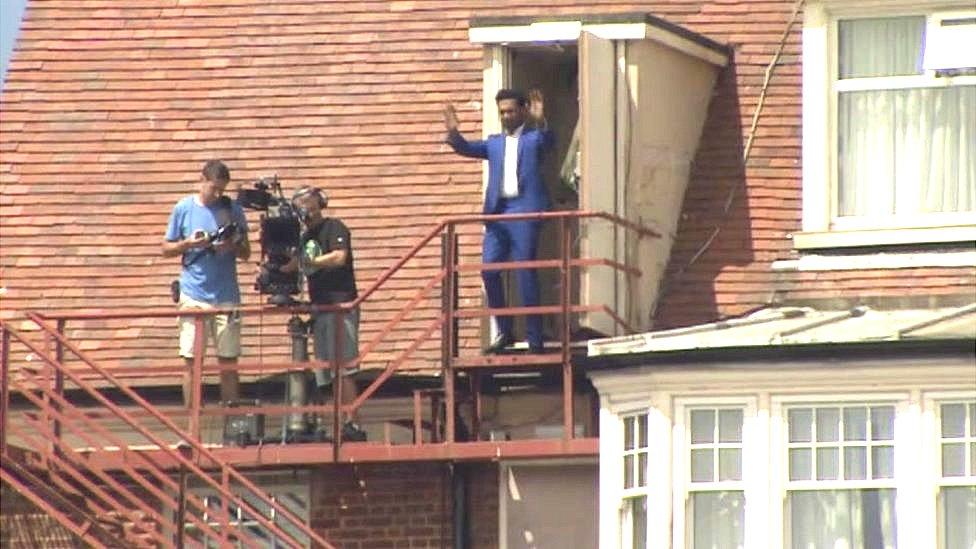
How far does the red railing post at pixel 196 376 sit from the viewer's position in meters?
30.3

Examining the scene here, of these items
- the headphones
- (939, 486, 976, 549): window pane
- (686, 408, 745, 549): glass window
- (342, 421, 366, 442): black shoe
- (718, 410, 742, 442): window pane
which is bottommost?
(939, 486, 976, 549): window pane

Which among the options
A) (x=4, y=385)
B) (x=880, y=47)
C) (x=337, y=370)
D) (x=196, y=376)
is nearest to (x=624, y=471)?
(x=337, y=370)

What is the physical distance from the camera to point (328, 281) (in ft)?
100

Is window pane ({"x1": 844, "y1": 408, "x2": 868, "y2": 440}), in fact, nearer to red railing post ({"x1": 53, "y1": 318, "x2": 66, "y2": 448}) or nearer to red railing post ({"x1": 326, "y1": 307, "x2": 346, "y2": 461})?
red railing post ({"x1": 326, "y1": 307, "x2": 346, "y2": 461})

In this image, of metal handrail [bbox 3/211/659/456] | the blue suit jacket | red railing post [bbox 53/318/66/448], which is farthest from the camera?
red railing post [bbox 53/318/66/448]

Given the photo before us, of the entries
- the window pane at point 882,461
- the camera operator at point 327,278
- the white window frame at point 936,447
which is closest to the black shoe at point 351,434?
the camera operator at point 327,278

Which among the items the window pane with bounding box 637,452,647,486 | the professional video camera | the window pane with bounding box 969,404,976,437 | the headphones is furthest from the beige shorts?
the window pane with bounding box 969,404,976,437

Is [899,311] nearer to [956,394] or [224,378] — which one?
[956,394]

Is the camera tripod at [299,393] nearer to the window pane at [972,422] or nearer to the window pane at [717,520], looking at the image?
the window pane at [717,520]

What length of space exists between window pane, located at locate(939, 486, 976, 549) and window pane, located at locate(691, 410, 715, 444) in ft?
5.35

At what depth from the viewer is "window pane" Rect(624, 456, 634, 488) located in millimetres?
29906

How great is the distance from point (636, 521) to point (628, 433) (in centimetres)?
60

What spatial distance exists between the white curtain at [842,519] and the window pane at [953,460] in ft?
1.31

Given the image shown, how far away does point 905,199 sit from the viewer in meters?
31.2
